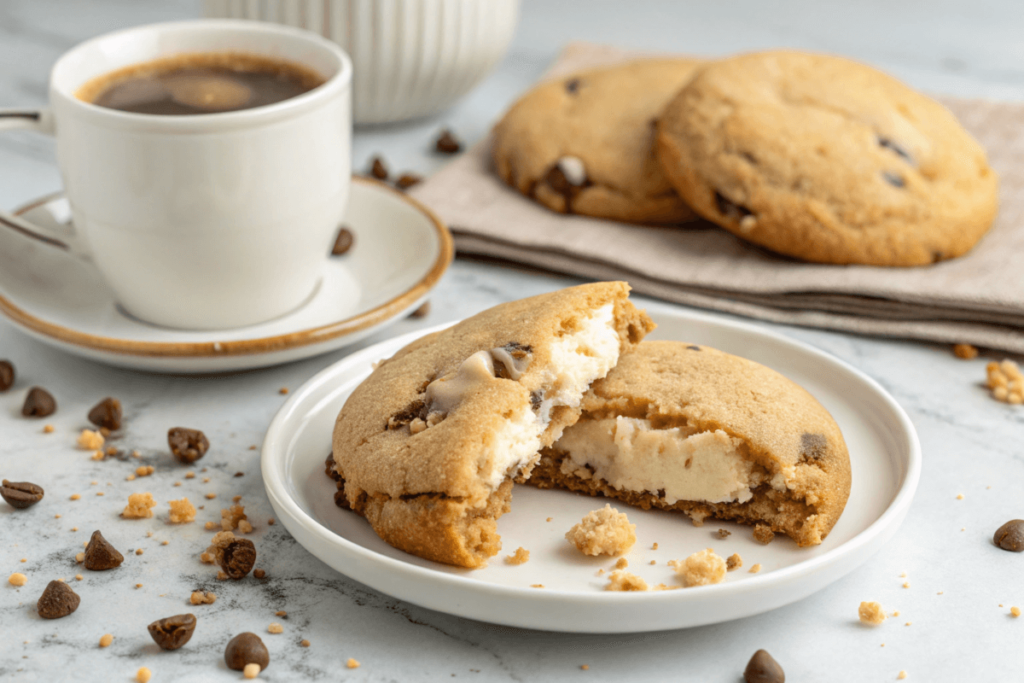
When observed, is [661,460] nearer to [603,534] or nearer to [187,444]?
[603,534]

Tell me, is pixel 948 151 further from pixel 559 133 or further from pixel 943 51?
pixel 943 51

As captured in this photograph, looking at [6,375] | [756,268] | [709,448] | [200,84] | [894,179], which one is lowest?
[6,375]

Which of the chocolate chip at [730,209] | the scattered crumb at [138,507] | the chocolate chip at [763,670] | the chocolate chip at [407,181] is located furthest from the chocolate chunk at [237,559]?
the chocolate chip at [407,181]

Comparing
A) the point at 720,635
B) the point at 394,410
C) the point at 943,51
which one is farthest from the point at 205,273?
the point at 943,51

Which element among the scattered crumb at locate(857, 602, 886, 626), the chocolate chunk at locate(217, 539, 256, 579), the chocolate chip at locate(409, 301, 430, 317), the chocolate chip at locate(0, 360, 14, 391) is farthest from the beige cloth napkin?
the chocolate chunk at locate(217, 539, 256, 579)

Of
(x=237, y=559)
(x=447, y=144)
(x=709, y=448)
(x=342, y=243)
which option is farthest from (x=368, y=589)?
(x=447, y=144)

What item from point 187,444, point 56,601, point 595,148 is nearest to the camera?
point 56,601

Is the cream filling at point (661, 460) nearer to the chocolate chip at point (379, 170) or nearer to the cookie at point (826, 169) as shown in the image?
the cookie at point (826, 169)
